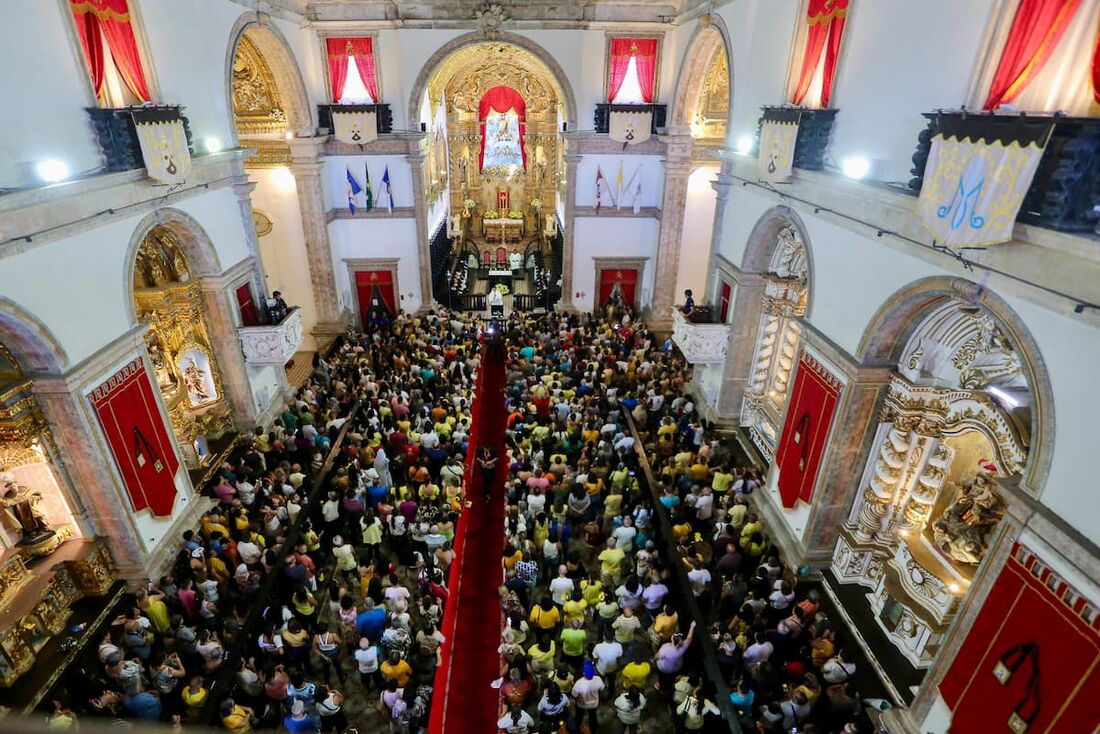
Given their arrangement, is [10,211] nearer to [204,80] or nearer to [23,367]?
[23,367]

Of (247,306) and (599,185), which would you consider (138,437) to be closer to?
(247,306)

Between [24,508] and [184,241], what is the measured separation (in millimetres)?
4892

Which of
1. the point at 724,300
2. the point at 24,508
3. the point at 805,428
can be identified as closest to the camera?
the point at 24,508

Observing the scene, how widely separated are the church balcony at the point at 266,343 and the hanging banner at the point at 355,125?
6.44 metres

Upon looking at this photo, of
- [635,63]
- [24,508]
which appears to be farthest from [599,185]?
[24,508]

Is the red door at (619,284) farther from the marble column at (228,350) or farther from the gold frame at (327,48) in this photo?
the marble column at (228,350)

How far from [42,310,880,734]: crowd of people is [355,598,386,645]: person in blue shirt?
Result: 0.02m

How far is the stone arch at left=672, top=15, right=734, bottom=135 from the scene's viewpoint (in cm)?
1316

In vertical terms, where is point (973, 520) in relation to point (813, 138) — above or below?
below

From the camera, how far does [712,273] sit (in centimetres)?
1266

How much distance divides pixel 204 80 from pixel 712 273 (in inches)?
403

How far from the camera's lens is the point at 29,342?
7020 mm

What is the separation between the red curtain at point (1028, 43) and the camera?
4906 millimetres

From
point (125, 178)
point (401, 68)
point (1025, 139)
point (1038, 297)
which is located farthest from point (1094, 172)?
point (401, 68)
